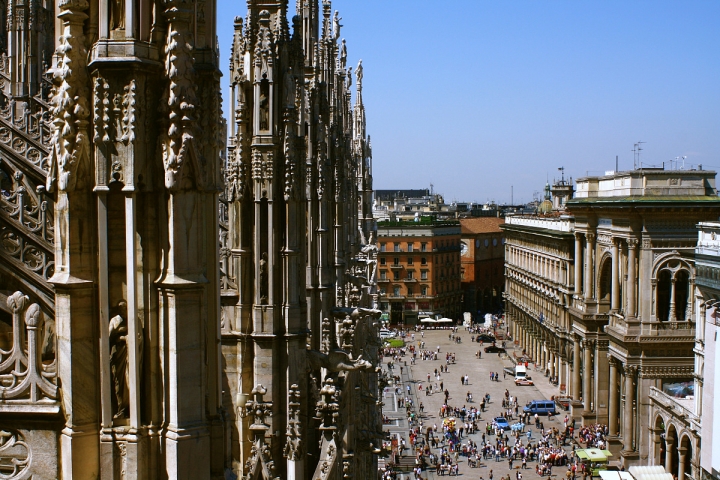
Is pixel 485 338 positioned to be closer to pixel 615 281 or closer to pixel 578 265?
pixel 578 265

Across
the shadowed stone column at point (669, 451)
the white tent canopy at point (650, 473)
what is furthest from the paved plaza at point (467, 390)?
the white tent canopy at point (650, 473)

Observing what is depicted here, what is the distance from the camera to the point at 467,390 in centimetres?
6228

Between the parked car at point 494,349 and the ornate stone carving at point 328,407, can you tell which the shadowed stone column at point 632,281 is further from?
the parked car at point 494,349

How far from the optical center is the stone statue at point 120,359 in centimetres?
632

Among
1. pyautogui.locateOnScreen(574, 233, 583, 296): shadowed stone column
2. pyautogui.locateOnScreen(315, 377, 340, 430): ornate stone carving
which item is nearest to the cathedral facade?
pyautogui.locateOnScreen(315, 377, 340, 430): ornate stone carving

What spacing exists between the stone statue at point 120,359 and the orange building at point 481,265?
349 feet

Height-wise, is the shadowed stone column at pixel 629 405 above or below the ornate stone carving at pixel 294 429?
below

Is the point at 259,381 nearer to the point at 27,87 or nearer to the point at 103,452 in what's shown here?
the point at 103,452

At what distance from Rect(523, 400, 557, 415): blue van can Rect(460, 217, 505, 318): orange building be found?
184 feet

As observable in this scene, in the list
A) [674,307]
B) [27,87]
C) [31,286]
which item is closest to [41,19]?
[27,87]

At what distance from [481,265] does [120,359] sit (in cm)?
11363

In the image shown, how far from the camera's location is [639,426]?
138 feet

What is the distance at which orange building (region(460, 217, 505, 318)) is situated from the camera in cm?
11544

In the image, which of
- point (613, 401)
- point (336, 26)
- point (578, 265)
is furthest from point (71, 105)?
point (578, 265)
